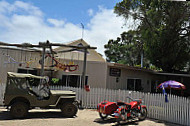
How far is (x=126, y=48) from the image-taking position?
3553cm

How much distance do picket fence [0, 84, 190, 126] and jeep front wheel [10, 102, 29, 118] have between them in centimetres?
317

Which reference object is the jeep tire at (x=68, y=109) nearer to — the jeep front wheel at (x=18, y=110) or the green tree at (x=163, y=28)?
the jeep front wheel at (x=18, y=110)

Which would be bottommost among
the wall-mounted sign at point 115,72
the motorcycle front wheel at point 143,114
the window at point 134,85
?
the motorcycle front wheel at point 143,114

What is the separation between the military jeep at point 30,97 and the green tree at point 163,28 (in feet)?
37.3

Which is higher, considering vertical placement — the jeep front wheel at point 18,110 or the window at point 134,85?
the window at point 134,85

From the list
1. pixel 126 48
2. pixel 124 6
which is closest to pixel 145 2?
pixel 124 6

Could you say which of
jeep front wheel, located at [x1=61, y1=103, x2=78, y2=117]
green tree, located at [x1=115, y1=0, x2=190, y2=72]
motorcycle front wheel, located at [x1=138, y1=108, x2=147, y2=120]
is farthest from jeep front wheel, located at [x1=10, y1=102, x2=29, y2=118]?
green tree, located at [x1=115, y1=0, x2=190, y2=72]

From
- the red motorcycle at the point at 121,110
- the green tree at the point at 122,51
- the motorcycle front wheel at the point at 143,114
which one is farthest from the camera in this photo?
the green tree at the point at 122,51

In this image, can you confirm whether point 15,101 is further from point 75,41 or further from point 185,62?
point 185,62

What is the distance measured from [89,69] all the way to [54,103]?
22.9 feet

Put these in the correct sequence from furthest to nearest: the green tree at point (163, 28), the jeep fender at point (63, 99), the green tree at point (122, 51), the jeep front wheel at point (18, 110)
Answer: the green tree at point (122, 51) < the green tree at point (163, 28) < the jeep fender at point (63, 99) < the jeep front wheel at point (18, 110)

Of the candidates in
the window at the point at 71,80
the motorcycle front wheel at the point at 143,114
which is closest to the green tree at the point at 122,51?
the window at the point at 71,80

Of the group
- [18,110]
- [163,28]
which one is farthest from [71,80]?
[163,28]

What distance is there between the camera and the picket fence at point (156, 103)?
25.4 ft
